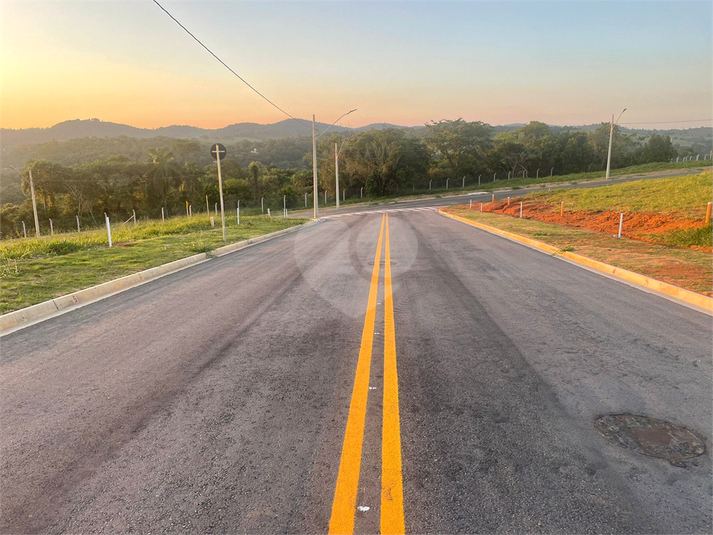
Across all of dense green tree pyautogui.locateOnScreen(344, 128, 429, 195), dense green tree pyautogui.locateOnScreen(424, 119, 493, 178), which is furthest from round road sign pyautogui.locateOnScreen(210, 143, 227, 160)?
dense green tree pyautogui.locateOnScreen(424, 119, 493, 178)

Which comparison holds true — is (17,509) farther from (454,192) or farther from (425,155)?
(425,155)

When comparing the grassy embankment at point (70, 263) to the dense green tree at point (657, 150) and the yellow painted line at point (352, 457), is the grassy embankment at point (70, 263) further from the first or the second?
the dense green tree at point (657, 150)

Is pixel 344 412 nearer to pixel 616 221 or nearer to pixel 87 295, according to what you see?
pixel 87 295

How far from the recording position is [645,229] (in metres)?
16.0

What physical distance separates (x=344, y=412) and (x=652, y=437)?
2371 millimetres

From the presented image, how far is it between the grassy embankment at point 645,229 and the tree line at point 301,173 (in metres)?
38.9

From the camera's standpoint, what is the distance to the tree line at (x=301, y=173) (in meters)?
58.9

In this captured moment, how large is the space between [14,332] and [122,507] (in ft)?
15.6

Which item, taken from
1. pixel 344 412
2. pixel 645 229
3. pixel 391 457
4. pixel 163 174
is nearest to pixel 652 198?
pixel 645 229

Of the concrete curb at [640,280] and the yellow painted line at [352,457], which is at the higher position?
the yellow painted line at [352,457]

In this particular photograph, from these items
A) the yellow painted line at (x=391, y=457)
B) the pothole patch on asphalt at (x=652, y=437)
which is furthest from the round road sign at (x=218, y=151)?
the pothole patch on asphalt at (x=652, y=437)

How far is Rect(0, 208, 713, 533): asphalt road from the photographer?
2408 millimetres

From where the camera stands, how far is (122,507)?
245cm

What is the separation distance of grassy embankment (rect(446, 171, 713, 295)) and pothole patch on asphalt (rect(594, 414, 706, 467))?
17.6 feet
